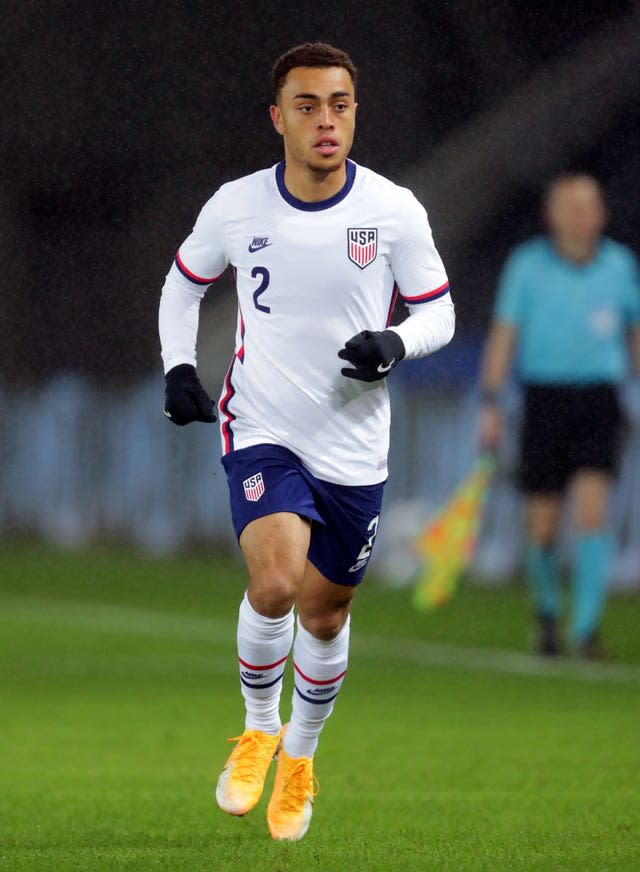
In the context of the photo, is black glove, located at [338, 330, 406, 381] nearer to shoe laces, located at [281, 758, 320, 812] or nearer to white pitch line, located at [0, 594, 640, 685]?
shoe laces, located at [281, 758, 320, 812]

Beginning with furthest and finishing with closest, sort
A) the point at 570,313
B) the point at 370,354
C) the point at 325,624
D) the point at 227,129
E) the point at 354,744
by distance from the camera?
1. the point at 227,129
2. the point at 570,313
3. the point at 354,744
4. the point at 325,624
5. the point at 370,354

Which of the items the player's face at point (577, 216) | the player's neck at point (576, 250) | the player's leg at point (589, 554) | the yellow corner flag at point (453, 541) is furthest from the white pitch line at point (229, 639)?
the player's face at point (577, 216)

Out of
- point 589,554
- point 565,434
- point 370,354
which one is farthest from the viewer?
point 589,554

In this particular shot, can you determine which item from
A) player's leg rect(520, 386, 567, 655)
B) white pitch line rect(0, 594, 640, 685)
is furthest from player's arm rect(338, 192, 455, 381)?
player's leg rect(520, 386, 567, 655)

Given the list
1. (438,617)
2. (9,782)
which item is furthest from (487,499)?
(9,782)

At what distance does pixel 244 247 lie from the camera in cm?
485

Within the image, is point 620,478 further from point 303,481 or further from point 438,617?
point 303,481

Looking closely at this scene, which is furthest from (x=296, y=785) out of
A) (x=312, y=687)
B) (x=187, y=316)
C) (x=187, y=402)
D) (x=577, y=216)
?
(x=577, y=216)

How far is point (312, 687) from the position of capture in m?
5.03

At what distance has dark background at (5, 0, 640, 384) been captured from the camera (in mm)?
13297

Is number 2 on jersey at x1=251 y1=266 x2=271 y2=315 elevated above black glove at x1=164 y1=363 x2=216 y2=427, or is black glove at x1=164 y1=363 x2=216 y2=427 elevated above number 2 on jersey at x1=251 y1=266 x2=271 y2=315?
number 2 on jersey at x1=251 y1=266 x2=271 y2=315

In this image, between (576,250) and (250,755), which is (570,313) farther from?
(250,755)

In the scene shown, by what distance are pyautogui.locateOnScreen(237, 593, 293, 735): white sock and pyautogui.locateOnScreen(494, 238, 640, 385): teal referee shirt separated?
4.11 metres

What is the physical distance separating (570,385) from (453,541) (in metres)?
3.26
